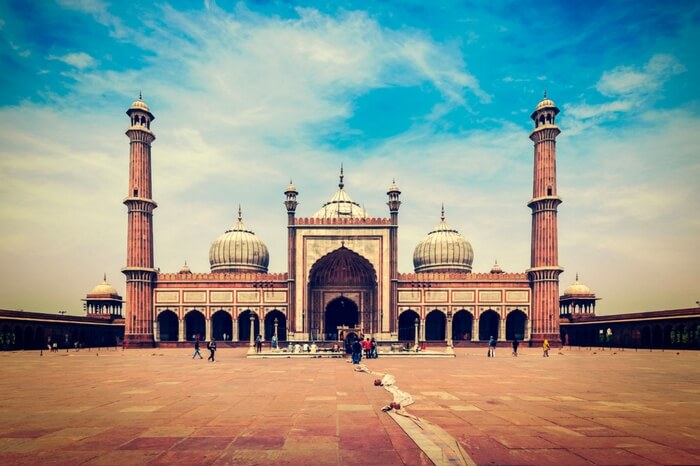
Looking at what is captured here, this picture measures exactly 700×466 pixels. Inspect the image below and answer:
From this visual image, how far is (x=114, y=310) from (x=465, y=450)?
63901 mm

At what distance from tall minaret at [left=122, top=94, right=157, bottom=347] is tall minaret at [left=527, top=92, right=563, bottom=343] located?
35016mm

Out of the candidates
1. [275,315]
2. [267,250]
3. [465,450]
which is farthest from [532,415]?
[267,250]

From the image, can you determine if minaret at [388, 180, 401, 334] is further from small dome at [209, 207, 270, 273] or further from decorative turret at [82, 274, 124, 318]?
decorative turret at [82, 274, 124, 318]

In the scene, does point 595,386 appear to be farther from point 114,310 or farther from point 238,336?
point 114,310

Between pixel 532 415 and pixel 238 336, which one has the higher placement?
pixel 532 415

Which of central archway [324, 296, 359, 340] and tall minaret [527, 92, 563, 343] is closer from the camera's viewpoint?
tall minaret [527, 92, 563, 343]

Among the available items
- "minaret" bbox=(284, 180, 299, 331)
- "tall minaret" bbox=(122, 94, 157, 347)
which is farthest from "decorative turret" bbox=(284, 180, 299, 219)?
"tall minaret" bbox=(122, 94, 157, 347)

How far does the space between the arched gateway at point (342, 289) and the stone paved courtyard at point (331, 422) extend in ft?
113

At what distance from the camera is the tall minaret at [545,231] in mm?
48469

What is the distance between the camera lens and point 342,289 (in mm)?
51719

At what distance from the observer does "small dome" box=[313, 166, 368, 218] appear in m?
58.6

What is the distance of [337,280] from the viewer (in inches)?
2050

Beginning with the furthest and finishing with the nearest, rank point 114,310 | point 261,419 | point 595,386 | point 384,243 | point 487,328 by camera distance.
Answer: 1. point 114,310
2. point 487,328
3. point 384,243
4. point 595,386
5. point 261,419

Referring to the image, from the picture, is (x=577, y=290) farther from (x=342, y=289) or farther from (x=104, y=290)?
(x=104, y=290)
